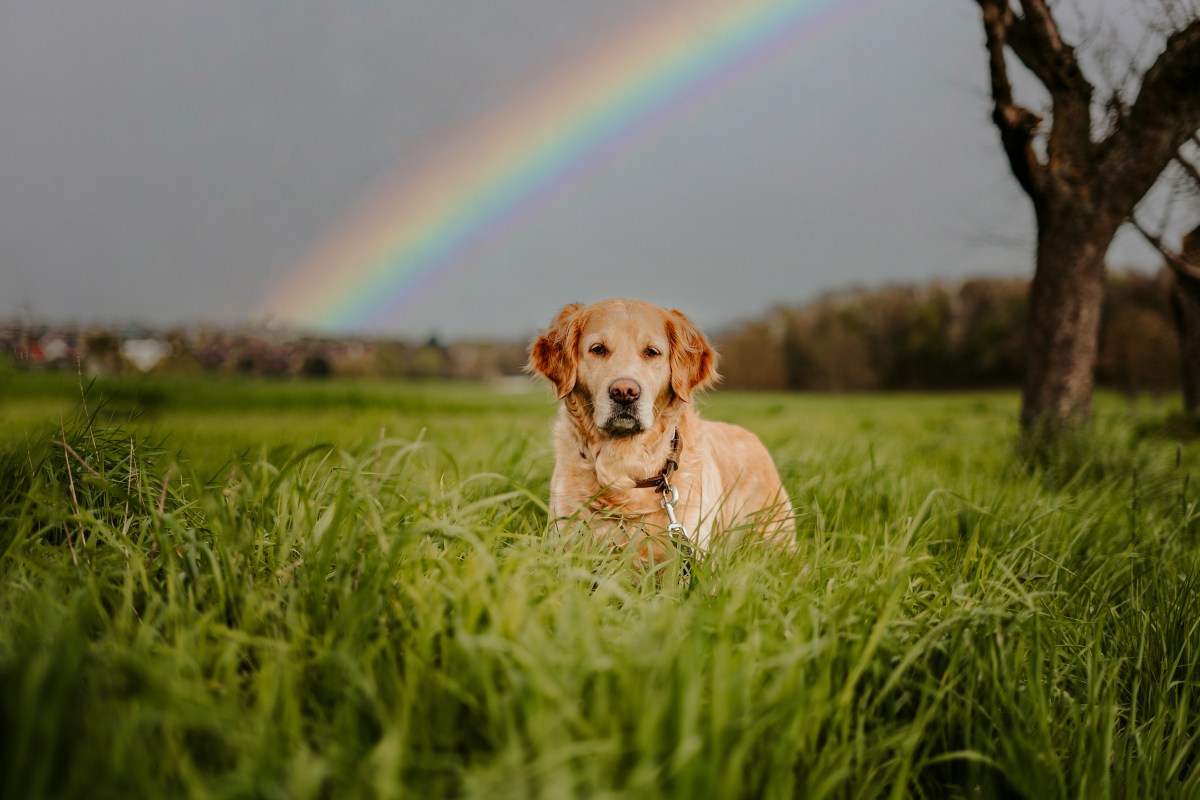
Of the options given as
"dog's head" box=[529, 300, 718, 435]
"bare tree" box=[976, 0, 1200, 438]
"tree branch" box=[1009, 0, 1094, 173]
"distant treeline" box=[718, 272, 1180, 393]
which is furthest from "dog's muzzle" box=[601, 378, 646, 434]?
"distant treeline" box=[718, 272, 1180, 393]

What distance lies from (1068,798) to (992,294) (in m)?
60.5

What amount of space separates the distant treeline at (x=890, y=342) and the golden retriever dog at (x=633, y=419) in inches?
1824

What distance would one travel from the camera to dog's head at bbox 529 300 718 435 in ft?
10.3

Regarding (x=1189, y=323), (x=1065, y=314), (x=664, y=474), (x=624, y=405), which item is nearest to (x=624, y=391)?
(x=624, y=405)

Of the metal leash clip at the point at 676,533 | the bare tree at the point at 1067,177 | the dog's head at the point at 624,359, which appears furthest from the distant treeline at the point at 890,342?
the metal leash clip at the point at 676,533

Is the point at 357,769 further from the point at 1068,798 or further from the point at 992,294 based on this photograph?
the point at 992,294

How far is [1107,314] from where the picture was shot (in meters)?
37.2

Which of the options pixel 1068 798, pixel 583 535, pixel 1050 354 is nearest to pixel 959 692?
pixel 1068 798

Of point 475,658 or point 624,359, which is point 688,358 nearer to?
point 624,359

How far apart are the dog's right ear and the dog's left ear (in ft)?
1.71

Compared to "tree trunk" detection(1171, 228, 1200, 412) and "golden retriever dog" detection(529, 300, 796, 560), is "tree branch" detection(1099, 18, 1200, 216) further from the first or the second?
"golden retriever dog" detection(529, 300, 796, 560)

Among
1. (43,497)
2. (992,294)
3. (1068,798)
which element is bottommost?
(1068,798)

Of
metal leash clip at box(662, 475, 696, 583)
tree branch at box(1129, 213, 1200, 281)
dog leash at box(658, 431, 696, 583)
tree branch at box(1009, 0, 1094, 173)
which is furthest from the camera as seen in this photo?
tree branch at box(1129, 213, 1200, 281)

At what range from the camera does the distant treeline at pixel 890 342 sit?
51.0 metres
